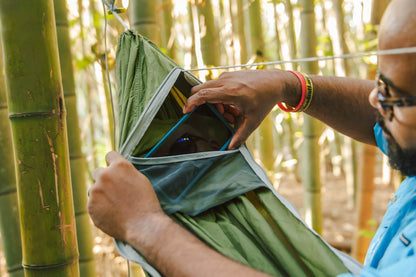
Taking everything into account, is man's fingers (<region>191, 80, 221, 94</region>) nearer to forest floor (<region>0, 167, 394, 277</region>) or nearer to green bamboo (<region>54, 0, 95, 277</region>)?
green bamboo (<region>54, 0, 95, 277</region>)

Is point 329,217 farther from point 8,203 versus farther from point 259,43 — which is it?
point 8,203

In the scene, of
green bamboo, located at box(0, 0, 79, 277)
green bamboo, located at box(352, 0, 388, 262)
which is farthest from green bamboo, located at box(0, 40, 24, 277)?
green bamboo, located at box(352, 0, 388, 262)

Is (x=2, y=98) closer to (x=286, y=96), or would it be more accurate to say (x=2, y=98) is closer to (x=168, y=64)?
(x=168, y=64)

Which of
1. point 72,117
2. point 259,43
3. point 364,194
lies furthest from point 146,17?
point 364,194

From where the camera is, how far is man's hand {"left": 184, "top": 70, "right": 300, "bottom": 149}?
1.11 metres

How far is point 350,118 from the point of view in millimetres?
1312

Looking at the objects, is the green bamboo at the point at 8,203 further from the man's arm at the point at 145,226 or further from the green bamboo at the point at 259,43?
the green bamboo at the point at 259,43

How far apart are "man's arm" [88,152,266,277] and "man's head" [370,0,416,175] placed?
0.43 m

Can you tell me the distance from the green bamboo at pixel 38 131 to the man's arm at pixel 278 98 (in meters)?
0.40

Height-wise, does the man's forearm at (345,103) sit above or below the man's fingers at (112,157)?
above

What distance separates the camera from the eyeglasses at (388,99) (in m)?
0.81

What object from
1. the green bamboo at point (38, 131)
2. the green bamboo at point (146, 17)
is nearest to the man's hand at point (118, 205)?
the green bamboo at point (38, 131)

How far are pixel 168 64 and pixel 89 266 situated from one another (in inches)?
49.0

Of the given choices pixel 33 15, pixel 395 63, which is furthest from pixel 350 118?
pixel 33 15
